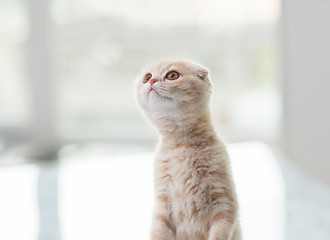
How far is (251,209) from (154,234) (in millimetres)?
458

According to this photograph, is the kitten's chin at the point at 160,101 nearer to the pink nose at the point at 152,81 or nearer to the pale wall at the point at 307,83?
the pink nose at the point at 152,81

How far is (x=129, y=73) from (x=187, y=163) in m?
1.10

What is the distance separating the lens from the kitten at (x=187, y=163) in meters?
0.44

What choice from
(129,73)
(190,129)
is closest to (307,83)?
(129,73)

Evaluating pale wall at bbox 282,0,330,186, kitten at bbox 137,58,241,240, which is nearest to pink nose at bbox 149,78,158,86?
kitten at bbox 137,58,241,240

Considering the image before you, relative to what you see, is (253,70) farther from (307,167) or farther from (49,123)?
(49,123)

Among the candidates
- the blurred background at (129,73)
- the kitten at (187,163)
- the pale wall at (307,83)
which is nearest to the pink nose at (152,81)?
the kitten at (187,163)

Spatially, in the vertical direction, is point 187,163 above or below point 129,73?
below

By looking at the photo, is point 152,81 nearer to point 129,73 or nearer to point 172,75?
point 172,75

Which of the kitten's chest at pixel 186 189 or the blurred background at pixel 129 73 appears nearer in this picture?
the kitten's chest at pixel 186 189

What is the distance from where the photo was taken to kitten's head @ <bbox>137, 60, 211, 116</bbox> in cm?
44

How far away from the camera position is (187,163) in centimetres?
46

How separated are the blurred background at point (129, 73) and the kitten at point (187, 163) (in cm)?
108

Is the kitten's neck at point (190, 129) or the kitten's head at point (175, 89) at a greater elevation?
the kitten's head at point (175, 89)
